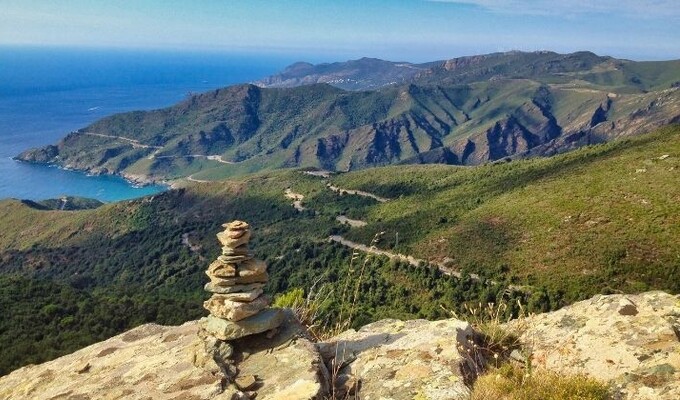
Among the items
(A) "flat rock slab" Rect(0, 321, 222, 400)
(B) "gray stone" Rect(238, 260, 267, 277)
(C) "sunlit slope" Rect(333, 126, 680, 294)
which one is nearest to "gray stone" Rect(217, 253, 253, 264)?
(B) "gray stone" Rect(238, 260, 267, 277)

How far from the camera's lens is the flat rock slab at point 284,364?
709cm

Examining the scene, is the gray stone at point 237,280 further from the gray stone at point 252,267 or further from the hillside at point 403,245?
the hillside at point 403,245

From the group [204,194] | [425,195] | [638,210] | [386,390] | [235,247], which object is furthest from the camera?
[204,194]

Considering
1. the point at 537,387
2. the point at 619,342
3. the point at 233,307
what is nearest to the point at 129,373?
the point at 233,307

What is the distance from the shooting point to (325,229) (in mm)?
85062

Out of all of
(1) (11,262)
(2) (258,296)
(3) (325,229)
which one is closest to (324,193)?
(3) (325,229)

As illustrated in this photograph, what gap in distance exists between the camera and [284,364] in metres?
7.88

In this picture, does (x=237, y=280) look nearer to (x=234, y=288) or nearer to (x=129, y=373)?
(x=234, y=288)

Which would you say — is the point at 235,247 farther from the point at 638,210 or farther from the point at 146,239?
the point at 146,239

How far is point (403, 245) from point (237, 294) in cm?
5121

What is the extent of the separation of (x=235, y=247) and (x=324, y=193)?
9808 cm

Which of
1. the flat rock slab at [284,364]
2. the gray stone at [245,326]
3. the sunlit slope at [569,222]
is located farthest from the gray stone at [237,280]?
the sunlit slope at [569,222]

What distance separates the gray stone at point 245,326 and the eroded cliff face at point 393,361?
204mm

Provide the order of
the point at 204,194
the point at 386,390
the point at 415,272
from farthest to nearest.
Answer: the point at 204,194 < the point at 415,272 < the point at 386,390
